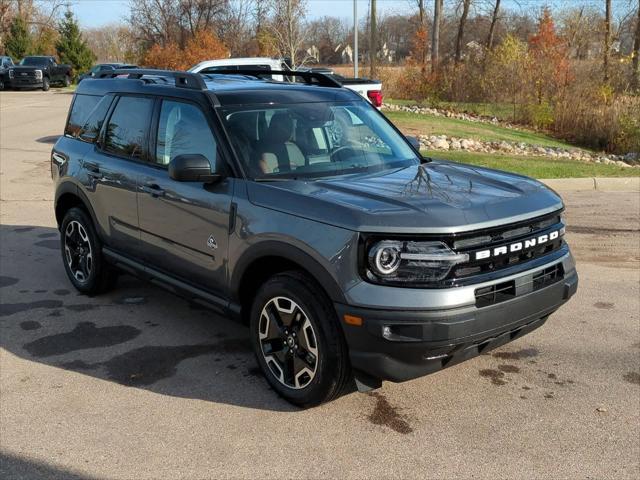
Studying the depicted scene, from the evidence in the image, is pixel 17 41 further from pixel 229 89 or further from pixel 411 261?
pixel 411 261

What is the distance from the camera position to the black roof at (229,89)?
15.2 ft

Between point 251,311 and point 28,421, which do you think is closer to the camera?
→ point 28,421

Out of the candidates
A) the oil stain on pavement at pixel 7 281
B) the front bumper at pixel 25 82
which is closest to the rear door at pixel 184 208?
the oil stain on pavement at pixel 7 281

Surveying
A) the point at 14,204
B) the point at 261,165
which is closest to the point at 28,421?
the point at 261,165

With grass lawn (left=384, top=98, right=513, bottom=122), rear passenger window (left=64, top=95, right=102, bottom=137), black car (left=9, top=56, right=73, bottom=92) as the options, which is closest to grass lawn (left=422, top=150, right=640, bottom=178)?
rear passenger window (left=64, top=95, right=102, bottom=137)

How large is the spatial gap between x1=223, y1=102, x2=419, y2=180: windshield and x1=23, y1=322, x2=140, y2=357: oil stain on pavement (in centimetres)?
185

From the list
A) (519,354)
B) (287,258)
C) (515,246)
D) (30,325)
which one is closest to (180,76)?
(287,258)

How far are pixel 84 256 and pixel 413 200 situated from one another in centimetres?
358

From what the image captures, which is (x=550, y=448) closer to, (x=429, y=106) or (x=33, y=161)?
(x=33, y=161)

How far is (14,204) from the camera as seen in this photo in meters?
10.3

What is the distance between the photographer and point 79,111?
20.3ft

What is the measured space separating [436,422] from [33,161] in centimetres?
1286

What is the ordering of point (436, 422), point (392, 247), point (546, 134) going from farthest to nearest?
point (546, 134), point (436, 422), point (392, 247)

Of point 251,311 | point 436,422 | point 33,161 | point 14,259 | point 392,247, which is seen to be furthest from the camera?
point 33,161
